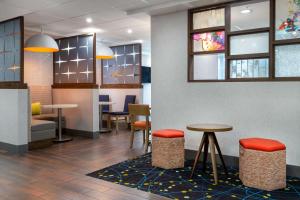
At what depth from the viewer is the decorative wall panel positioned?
29.0 feet

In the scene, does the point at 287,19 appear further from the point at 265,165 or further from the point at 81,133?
the point at 81,133

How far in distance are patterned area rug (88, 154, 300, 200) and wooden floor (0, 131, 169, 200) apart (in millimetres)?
203

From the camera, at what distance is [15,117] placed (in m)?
5.28

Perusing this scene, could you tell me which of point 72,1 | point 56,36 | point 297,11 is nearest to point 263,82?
point 297,11

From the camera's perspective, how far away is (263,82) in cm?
401

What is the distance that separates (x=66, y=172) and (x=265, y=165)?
2803 mm

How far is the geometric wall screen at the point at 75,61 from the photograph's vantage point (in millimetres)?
6973

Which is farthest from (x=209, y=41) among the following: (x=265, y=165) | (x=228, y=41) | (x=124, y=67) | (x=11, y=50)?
(x=124, y=67)

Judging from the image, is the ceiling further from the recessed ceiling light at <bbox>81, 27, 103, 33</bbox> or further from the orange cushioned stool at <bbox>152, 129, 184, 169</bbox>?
the orange cushioned stool at <bbox>152, 129, 184, 169</bbox>

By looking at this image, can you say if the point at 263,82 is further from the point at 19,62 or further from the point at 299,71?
the point at 19,62

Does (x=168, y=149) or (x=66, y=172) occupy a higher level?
(x=168, y=149)

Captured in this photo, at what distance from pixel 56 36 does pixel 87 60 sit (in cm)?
135

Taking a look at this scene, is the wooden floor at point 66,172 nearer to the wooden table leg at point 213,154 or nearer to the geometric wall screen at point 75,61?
the wooden table leg at point 213,154

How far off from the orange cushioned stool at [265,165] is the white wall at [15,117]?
4223 mm
